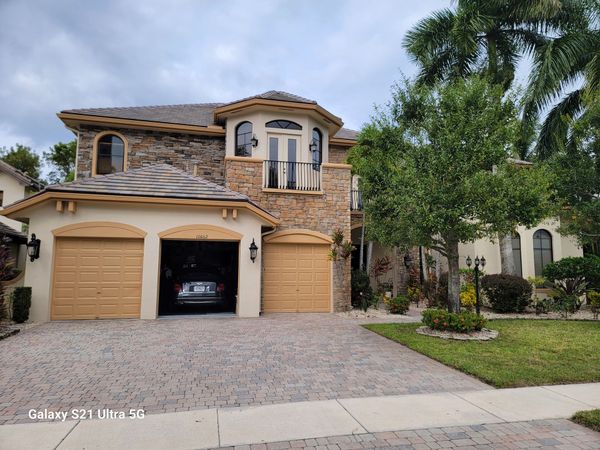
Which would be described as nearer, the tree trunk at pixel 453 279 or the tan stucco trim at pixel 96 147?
the tree trunk at pixel 453 279

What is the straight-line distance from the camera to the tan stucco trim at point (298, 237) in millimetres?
12344

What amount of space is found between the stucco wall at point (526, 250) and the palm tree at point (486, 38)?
129 cm

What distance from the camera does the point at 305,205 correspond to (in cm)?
1297

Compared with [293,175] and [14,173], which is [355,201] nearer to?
[293,175]

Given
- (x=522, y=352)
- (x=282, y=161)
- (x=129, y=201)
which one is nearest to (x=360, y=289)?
(x=282, y=161)

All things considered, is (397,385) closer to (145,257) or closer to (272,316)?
(272,316)

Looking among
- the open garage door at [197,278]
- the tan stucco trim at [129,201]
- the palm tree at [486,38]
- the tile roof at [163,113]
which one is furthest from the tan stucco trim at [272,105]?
the palm tree at [486,38]

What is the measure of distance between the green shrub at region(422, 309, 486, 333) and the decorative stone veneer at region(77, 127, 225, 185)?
10278 millimetres

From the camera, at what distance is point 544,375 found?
5598 mm

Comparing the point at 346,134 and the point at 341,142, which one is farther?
the point at 346,134

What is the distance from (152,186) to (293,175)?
5.10m

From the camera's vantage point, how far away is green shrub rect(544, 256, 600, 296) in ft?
44.0

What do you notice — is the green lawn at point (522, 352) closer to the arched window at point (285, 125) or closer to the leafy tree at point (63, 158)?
the arched window at point (285, 125)

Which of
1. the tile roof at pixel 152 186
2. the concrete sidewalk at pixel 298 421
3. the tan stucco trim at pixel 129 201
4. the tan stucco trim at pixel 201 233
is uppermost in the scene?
the tile roof at pixel 152 186
